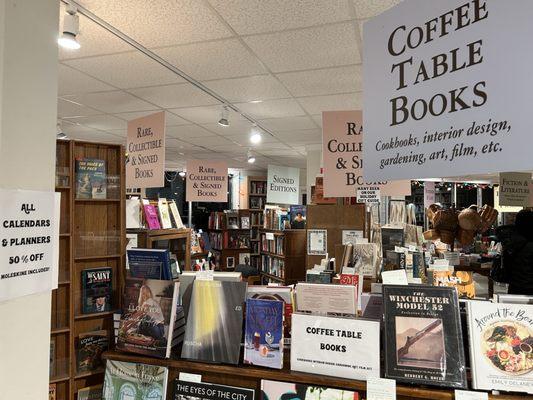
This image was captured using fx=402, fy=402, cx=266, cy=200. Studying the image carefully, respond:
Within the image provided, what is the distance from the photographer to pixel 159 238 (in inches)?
155

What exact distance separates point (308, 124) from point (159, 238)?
2775 millimetres

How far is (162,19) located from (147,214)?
6.42 ft

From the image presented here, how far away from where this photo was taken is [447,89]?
47.1 inches

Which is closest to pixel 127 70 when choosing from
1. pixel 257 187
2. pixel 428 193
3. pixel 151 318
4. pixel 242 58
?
pixel 242 58

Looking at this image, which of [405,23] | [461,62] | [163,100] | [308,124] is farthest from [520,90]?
[308,124]

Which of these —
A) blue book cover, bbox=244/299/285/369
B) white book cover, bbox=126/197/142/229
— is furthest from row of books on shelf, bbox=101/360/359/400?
white book cover, bbox=126/197/142/229

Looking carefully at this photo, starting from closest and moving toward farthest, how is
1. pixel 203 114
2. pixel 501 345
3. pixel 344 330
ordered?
pixel 501 345
pixel 344 330
pixel 203 114

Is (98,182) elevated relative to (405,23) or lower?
lower

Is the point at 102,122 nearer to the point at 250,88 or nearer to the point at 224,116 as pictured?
the point at 224,116

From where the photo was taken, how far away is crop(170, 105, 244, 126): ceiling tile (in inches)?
192

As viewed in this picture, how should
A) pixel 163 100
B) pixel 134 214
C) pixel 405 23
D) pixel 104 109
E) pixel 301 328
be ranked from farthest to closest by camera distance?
pixel 104 109
pixel 163 100
pixel 134 214
pixel 301 328
pixel 405 23

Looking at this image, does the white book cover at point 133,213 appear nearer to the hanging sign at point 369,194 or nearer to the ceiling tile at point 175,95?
the ceiling tile at point 175,95

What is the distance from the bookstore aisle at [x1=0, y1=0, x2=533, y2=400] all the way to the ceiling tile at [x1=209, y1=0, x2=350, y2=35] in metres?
0.02

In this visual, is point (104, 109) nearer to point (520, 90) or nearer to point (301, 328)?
point (301, 328)
